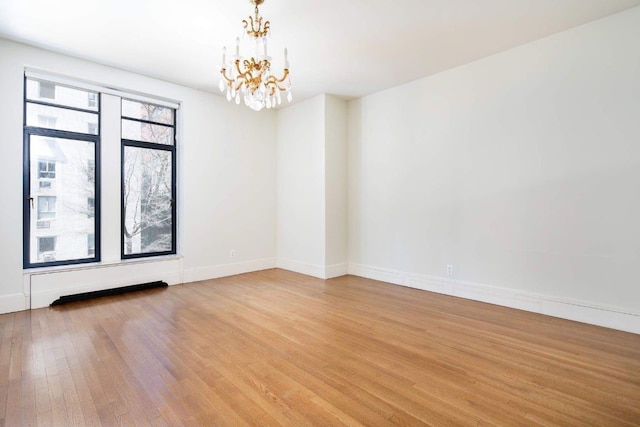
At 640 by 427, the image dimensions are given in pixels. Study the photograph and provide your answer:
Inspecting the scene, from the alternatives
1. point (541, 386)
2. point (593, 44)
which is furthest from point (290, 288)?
point (593, 44)

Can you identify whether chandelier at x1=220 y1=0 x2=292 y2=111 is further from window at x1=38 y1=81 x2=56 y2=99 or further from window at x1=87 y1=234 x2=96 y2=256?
window at x1=87 y1=234 x2=96 y2=256

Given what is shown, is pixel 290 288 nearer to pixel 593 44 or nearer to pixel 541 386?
pixel 541 386

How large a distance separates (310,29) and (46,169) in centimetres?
356

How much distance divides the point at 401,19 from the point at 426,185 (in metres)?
2.17

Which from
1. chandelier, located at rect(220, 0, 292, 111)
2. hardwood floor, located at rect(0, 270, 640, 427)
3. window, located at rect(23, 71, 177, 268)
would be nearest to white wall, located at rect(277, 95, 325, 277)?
hardwood floor, located at rect(0, 270, 640, 427)

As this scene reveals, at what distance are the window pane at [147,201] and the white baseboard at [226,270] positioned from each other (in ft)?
1.78

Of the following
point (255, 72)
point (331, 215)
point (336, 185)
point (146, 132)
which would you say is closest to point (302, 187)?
point (336, 185)

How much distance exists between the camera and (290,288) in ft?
14.9

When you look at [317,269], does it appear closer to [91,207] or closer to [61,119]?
[91,207]

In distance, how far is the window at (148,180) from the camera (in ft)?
14.8

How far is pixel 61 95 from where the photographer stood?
3977mm

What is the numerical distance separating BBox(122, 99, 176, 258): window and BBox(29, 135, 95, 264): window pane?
1.41ft

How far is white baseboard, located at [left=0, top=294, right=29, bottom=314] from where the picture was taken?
3.47 m

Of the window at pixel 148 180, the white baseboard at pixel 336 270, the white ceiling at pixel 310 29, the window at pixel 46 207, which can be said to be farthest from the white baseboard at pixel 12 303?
the white baseboard at pixel 336 270
